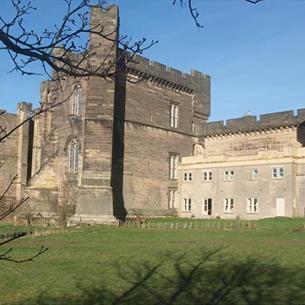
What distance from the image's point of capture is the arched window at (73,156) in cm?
3897

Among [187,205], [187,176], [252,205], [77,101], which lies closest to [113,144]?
[77,101]

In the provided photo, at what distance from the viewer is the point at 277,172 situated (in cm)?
4025

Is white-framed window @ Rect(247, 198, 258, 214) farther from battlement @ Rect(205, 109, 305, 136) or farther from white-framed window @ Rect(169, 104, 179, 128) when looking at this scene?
white-framed window @ Rect(169, 104, 179, 128)

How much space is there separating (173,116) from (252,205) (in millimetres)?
10514

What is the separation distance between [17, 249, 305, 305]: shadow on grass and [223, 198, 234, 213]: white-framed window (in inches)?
1132

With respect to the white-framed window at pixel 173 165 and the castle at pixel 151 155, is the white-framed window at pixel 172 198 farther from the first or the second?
the white-framed window at pixel 173 165

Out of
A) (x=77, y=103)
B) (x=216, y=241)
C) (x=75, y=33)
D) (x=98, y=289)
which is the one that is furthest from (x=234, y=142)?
(x=75, y=33)

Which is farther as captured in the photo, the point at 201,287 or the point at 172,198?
the point at 172,198

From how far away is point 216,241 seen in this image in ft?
67.2

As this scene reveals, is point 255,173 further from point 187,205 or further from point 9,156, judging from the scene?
point 9,156

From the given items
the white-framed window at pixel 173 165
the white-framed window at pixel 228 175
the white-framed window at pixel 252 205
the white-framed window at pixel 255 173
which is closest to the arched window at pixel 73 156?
the white-framed window at pixel 173 165

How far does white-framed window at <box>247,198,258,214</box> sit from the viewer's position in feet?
134

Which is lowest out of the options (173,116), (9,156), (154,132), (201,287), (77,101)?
(201,287)

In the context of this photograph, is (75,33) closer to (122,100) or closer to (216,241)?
(216,241)
